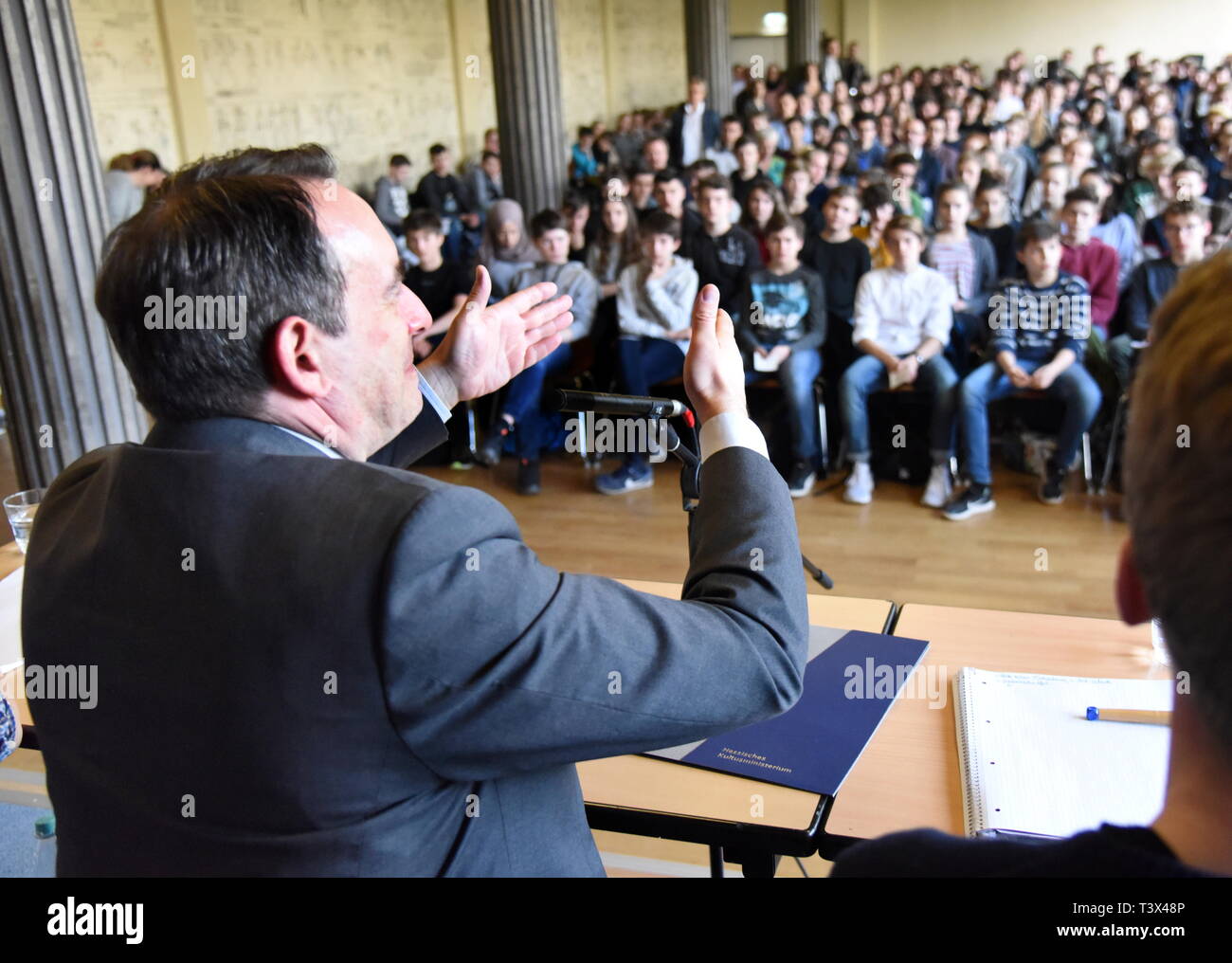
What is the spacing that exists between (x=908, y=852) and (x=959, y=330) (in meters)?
4.08

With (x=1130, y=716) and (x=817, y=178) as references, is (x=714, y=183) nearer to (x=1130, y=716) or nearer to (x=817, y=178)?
(x=817, y=178)

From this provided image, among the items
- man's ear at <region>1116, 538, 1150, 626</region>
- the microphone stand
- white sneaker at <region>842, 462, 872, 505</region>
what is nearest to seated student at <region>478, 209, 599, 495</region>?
white sneaker at <region>842, 462, 872, 505</region>

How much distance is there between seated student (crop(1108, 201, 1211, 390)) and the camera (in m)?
4.04

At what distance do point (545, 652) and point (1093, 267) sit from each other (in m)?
4.15

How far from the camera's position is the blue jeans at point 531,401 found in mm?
4641

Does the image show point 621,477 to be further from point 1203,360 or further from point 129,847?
point 1203,360

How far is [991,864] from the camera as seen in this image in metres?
0.62

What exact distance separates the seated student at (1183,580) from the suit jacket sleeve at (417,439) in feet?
3.46

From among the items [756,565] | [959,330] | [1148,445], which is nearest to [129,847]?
[756,565]

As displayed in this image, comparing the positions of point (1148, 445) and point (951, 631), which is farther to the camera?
point (951, 631)

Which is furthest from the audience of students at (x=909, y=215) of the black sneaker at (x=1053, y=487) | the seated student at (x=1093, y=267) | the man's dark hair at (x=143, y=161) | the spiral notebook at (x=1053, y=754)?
the spiral notebook at (x=1053, y=754)

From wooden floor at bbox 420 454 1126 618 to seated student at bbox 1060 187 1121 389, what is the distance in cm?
49

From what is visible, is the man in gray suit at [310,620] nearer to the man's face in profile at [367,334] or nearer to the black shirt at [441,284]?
the man's face in profile at [367,334]

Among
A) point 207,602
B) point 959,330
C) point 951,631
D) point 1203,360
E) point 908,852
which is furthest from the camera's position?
point 959,330
